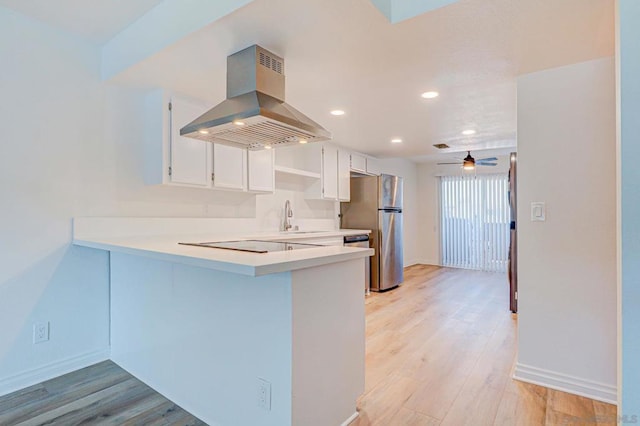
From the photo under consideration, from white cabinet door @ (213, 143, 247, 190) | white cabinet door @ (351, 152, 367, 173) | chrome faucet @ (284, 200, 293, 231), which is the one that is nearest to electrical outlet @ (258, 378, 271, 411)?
white cabinet door @ (213, 143, 247, 190)

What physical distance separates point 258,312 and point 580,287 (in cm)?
194

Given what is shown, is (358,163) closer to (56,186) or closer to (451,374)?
(451,374)

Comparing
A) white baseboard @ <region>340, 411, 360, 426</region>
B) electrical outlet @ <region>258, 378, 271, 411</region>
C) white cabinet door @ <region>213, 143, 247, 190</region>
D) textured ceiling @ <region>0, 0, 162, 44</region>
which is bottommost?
white baseboard @ <region>340, 411, 360, 426</region>

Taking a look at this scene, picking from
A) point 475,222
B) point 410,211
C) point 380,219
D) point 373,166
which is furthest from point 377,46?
point 475,222

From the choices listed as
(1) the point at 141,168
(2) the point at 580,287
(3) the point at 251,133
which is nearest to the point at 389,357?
(2) the point at 580,287

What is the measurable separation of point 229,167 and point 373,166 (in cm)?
318

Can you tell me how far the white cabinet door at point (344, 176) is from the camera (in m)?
4.89

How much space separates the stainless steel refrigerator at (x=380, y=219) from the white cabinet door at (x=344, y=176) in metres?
0.24

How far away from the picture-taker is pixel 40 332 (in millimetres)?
2266

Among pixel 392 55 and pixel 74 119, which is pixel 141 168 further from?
pixel 392 55

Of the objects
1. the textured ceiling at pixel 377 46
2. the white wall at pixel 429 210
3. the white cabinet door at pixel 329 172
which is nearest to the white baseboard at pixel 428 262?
the white wall at pixel 429 210

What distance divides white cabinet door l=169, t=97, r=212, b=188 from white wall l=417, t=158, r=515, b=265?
564 centimetres

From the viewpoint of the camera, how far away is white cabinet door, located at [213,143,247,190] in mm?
3029

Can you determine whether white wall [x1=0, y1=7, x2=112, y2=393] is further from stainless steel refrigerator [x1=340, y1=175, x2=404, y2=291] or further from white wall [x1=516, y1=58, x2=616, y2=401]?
stainless steel refrigerator [x1=340, y1=175, x2=404, y2=291]
